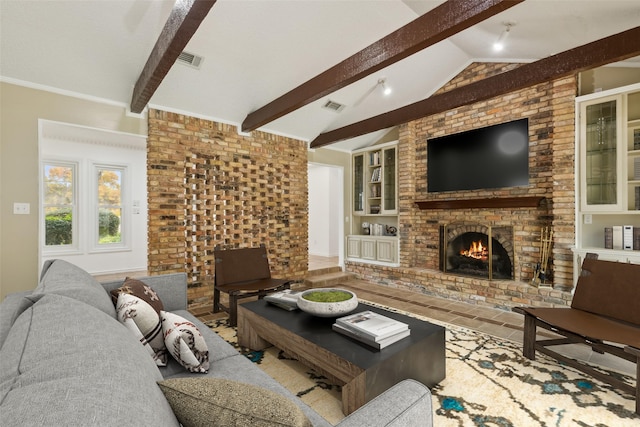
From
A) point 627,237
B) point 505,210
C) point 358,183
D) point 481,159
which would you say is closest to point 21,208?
point 358,183

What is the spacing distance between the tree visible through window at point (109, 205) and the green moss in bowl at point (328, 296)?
5412 mm

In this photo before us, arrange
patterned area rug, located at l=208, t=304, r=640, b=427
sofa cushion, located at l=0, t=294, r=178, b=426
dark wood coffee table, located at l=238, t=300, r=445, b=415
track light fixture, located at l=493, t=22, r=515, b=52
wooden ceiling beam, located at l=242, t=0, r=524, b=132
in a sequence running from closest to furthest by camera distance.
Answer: sofa cushion, located at l=0, t=294, r=178, b=426 → dark wood coffee table, located at l=238, t=300, r=445, b=415 → patterned area rug, located at l=208, t=304, r=640, b=427 → wooden ceiling beam, located at l=242, t=0, r=524, b=132 → track light fixture, located at l=493, t=22, r=515, b=52

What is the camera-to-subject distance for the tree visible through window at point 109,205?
581cm

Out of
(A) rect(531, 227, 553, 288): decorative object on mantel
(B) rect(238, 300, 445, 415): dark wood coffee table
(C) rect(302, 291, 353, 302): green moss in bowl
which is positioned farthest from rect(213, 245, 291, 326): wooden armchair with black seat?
(A) rect(531, 227, 553, 288): decorative object on mantel

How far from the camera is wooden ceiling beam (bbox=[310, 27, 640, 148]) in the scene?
249 centimetres

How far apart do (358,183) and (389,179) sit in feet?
2.33

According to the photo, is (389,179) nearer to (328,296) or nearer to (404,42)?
(404,42)

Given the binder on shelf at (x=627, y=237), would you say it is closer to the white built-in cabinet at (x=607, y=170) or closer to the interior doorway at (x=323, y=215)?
the white built-in cabinet at (x=607, y=170)

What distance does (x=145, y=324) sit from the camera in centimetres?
144

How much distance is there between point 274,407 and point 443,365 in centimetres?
175

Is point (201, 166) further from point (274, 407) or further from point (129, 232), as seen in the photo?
point (274, 407)

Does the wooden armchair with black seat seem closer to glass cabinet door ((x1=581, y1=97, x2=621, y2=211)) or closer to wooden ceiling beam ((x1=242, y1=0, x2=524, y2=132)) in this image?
wooden ceiling beam ((x1=242, y1=0, x2=524, y2=132))

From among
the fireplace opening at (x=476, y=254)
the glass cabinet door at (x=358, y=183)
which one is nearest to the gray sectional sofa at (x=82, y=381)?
the fireplace opening at (x=476, y=254)

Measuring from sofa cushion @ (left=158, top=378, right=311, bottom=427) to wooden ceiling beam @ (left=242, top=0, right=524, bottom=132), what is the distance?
2.40 meters
